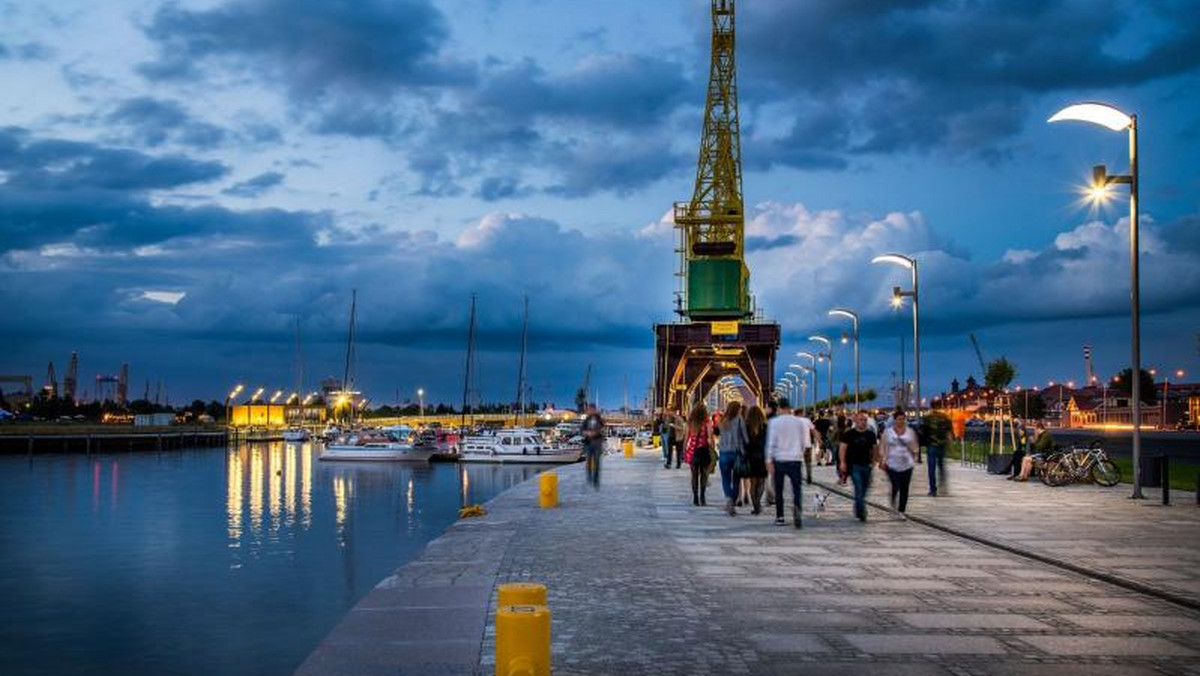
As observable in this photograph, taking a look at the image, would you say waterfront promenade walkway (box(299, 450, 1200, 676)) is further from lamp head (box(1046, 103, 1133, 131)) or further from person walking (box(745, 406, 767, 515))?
lamp head (box(1046, 103, 1133, 131))

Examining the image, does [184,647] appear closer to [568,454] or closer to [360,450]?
[568,454]

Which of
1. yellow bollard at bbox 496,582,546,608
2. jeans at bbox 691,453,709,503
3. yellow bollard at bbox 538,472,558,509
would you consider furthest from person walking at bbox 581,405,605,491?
yellow bollard at bbox 496,582,546,608

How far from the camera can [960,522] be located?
18094mm

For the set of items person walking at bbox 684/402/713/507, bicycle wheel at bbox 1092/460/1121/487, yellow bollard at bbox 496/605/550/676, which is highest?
person walking at bbox 684/402/713/507

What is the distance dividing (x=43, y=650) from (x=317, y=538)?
58.3 feet

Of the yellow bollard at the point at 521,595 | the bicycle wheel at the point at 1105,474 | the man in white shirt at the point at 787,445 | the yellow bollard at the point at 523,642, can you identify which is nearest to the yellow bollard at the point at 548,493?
the man in white shirt at the point at 787,445

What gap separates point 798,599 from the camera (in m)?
10.6

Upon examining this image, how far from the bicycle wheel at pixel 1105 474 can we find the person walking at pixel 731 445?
12533mm

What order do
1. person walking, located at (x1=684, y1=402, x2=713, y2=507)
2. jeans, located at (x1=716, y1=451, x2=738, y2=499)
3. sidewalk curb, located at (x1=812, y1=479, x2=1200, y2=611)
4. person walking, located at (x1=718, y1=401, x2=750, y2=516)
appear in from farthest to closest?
1. person walking, located at (x1=684, y1=402, x2=713, y2=507)
2. jeans, located at (x1=716, y1=451, x2=738, y2=499)
3. person walking, located at (x1=718, y1=401, x2=750, y2=516)
4. sidewalk curb, located at (x1=812, y1=479, x2=1200, y2=611)

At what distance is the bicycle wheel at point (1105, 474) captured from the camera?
2683cm

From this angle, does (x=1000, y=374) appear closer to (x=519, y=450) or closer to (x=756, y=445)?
(x=519, y=450)

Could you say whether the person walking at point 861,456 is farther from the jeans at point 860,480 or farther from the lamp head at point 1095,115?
the lamp head at point 1095,115

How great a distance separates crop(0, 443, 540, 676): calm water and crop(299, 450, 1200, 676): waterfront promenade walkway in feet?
14.5

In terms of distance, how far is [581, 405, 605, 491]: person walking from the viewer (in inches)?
962
